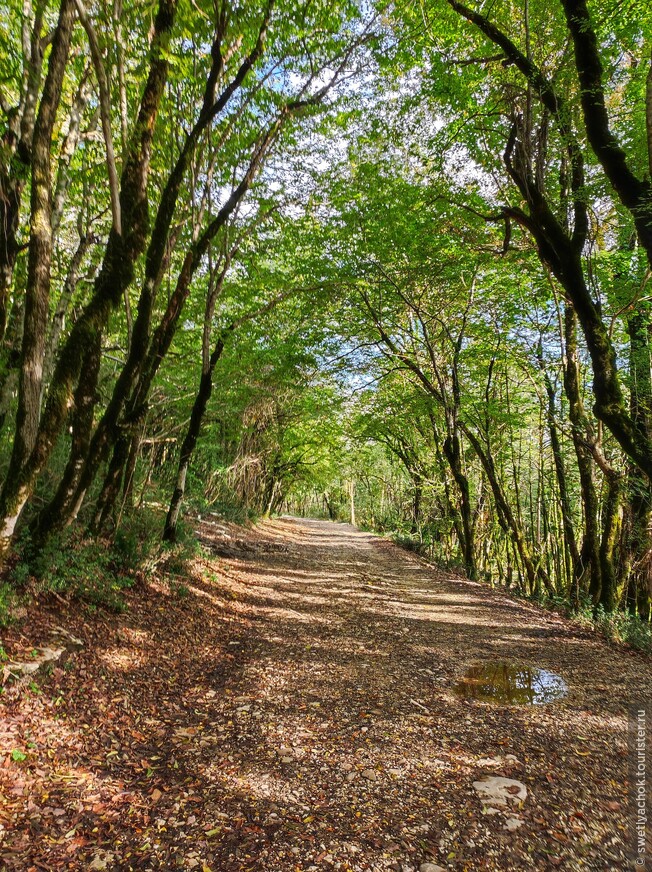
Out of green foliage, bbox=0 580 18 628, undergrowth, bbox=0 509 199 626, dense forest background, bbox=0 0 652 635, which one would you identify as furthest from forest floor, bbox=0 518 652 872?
dense forest background, bbox=0 0 652 635

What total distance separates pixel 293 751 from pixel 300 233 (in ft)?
29.4

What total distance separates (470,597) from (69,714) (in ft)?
26.4

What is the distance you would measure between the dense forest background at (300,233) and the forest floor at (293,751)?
1336 millimetres

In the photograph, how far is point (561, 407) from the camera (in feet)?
33.8

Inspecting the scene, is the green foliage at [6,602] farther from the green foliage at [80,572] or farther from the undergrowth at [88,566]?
the green foliage at [80,572]

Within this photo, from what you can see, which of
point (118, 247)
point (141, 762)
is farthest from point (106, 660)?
point (118, 247)

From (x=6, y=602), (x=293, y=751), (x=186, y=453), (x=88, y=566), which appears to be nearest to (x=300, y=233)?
(x=186, y=453)

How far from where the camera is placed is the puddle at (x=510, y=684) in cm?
448

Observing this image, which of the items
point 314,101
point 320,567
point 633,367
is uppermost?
point 314,101

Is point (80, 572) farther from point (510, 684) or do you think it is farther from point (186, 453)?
point (510, 684)

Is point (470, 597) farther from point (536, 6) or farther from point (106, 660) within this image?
point (536, 6)

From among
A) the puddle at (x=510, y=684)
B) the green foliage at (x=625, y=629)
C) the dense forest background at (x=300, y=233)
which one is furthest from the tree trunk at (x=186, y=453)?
the green foliage at (x=625, y=629)

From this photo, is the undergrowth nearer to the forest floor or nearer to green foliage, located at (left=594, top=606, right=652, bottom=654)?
the forest floor

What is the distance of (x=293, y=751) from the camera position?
3.48 m
